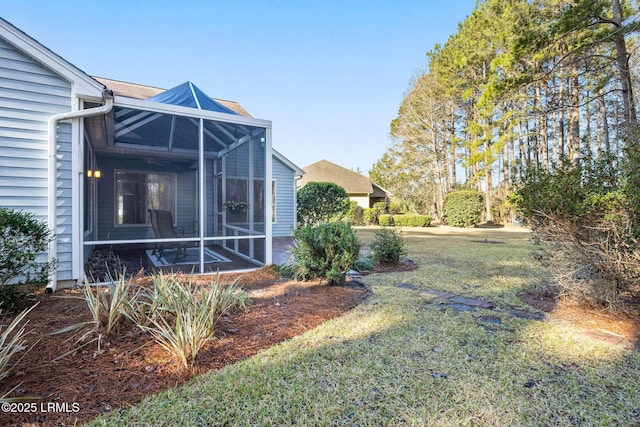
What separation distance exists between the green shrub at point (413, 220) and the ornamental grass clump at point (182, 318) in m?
18.2

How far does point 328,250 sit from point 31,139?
4.47 metres

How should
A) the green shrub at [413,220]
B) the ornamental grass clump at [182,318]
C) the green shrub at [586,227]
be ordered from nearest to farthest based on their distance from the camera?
the ornamental grass clump at [182,318] → the green shrub at [586,227] → the green shrub at [413,220]

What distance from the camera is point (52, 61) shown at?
4.36 metres

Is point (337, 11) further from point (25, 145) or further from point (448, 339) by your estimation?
point (448, 339)

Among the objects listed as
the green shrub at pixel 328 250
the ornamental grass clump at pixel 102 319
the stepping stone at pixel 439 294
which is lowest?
the stepping stone at pixel 439 294

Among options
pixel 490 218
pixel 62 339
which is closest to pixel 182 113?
pixel 62 339

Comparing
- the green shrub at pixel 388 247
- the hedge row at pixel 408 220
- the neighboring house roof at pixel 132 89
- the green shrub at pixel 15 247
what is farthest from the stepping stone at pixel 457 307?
the hedge row at pixel 408 220

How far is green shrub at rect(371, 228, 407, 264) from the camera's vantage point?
6.82 m

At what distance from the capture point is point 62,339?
2758 millimetres

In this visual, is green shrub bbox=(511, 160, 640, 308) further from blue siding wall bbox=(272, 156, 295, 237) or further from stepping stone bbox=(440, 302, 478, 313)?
blue siding wall bbox=(272, 156, 295, 237)

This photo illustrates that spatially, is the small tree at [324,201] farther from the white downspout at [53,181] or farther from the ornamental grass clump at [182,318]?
the ornamental grass clump at [182,318]

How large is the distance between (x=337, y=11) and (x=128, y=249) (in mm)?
10349

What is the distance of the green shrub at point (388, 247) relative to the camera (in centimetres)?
682

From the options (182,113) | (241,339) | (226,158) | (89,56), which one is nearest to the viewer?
(241,339)
